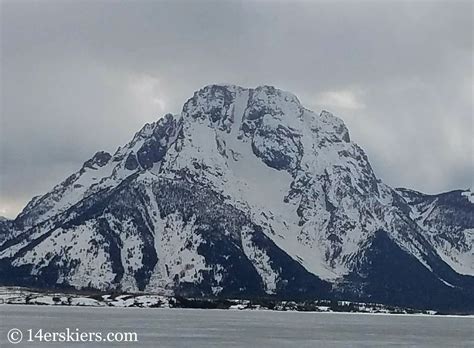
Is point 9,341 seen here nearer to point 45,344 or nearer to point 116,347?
point 45,344

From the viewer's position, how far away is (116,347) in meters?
196

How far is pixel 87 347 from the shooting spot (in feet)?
640

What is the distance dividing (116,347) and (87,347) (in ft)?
20.4

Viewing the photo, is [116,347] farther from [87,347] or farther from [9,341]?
[9,341]

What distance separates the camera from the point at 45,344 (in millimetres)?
197625

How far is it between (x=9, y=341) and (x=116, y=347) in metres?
24.2

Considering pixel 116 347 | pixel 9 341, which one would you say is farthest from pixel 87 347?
pixel 9 341

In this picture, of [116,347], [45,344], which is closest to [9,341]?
[45,344]

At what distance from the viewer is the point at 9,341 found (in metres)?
199

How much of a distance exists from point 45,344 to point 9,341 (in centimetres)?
831

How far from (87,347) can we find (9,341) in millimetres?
18273

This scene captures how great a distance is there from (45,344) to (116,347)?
1590 cm
